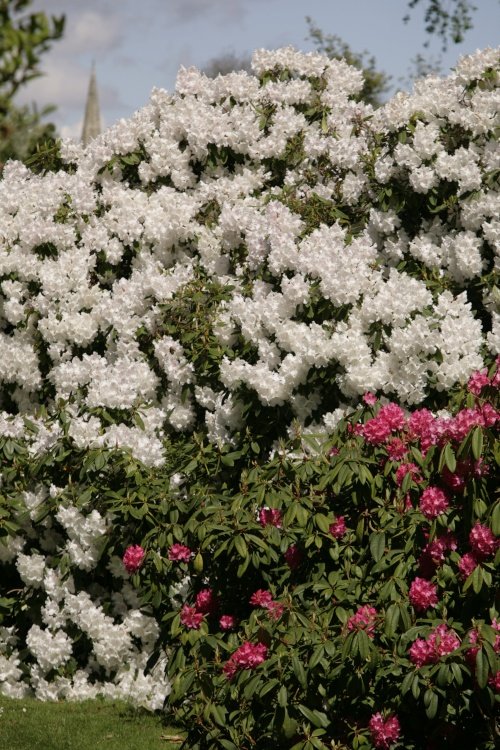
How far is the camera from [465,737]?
4.90 meters

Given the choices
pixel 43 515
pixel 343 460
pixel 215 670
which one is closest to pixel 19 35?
pixel 343 460

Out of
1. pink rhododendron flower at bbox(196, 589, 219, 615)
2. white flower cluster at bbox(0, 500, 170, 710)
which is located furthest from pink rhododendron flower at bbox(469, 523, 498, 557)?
white flower cluster at bbox(0, 500, 170, 710)

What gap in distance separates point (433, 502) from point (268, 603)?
0.93 m

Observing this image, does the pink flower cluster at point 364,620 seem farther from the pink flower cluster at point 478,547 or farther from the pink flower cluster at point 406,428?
the pink flower cluster at point 406,428

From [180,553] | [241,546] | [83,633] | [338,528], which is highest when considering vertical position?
[338,528]

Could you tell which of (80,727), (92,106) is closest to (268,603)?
(80,727)

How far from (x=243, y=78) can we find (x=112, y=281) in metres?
1.66

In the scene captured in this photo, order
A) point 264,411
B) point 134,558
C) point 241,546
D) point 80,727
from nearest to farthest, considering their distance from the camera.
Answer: point 241,546, point 134,558, point 80,727, point 264,411

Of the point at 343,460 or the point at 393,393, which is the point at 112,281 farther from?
the point at 343,460

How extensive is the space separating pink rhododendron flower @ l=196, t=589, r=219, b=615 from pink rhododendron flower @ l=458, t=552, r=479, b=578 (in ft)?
4.84

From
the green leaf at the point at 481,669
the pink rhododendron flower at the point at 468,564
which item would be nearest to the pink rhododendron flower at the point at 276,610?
the pink rhododendron flower at the point at 468,564

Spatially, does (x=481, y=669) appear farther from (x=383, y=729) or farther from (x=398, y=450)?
(x=398, y=450)

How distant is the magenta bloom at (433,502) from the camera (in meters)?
4.91

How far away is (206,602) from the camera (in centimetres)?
574
